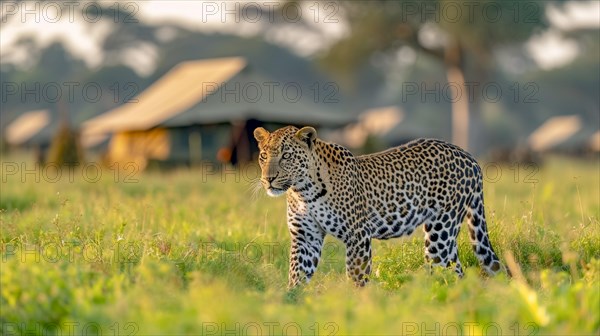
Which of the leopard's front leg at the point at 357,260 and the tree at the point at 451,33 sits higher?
the tree at the point at 451,33

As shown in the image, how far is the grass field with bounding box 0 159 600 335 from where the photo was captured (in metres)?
5.89

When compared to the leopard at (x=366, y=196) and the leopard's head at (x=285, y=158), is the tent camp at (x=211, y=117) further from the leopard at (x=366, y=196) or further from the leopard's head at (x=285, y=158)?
the leopard's head at (x=285, y=158)

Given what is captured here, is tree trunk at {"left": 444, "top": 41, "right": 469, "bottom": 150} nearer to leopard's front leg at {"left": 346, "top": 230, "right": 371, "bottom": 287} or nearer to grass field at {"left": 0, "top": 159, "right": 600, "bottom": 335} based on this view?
grass field at {"left": 0, "top": 159, "right": 600, "bottom": 335}

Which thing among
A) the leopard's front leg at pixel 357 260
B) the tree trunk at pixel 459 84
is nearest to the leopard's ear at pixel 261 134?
the leopard's front leg at pixel 357 260

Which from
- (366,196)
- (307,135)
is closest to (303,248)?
(366,196)

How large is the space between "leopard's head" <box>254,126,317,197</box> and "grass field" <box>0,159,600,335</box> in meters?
0.78

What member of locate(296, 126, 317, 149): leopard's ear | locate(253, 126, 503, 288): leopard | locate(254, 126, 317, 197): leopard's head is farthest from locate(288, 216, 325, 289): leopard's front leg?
locate(296, 126, 317, 149): leopard's ear

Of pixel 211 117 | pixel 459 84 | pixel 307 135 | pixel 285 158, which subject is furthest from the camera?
pixel 459 84

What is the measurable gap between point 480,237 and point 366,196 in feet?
4.70

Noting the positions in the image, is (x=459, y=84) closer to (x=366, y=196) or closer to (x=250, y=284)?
(x=366, y=196)

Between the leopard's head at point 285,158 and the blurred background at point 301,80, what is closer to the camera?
the leopard's head at point 285,158

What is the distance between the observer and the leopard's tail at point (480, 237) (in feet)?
32.5

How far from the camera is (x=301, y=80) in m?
67.7

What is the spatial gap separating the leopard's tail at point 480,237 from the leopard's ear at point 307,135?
2.11m
